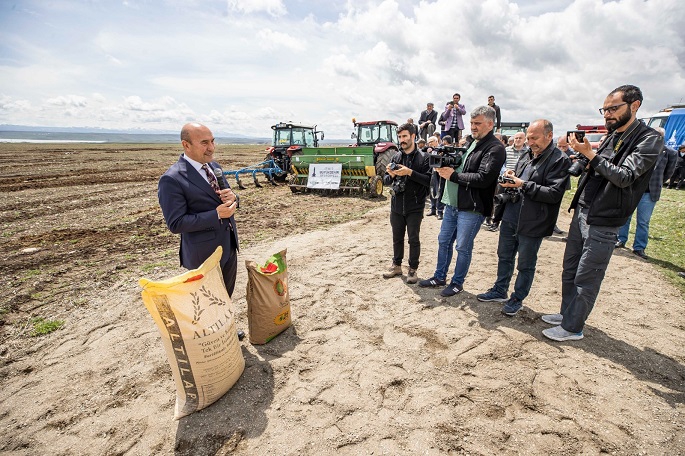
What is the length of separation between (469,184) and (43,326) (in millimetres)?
4724

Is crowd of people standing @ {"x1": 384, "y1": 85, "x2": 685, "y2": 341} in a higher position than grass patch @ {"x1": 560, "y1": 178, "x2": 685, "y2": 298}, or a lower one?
higher

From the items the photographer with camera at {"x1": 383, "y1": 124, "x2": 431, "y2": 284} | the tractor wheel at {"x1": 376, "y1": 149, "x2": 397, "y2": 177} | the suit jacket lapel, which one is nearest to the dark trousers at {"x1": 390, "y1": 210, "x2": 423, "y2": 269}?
the photographer with camera at {"x1": 383, "y1": 124, "x2": 431, "y2": 284}

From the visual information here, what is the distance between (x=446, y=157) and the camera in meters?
3.65

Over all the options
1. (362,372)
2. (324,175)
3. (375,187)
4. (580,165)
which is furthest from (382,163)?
(362,372)

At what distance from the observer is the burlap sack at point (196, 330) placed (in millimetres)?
2098

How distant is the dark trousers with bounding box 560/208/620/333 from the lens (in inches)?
107

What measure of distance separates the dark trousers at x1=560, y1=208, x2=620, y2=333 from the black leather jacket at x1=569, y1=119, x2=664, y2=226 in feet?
0.42

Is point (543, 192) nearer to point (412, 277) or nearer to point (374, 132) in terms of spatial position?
point (412, 277)

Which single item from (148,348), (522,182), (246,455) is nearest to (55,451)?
(148,348)

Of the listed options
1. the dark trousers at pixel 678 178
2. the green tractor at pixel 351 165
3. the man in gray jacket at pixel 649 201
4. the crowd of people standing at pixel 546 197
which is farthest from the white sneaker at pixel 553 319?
the dark trousers at pixel 678 178

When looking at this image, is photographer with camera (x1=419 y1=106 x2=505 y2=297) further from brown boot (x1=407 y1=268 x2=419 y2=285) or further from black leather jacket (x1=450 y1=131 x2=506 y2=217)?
brown boot (x1=407 y1=268 x2=419 y2=285)

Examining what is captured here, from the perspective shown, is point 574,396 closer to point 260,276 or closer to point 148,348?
point 260,276

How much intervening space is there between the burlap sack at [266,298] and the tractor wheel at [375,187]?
24.0 ft

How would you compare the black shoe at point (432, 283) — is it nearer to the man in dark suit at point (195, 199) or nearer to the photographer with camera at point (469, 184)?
the photographer with camera at point (469, 184)
